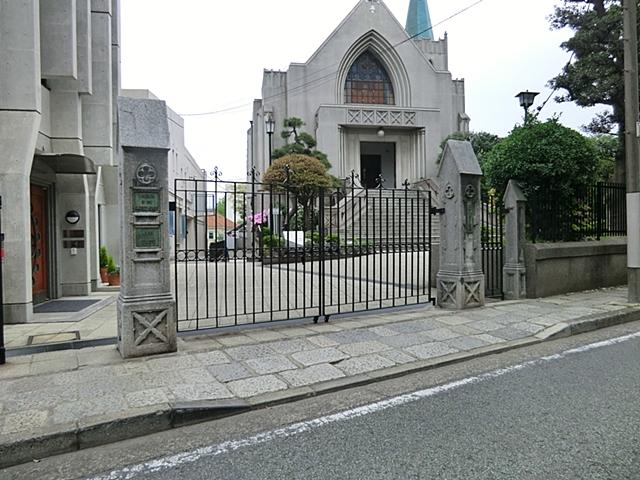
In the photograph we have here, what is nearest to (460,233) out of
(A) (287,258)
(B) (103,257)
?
(A) (287,258)

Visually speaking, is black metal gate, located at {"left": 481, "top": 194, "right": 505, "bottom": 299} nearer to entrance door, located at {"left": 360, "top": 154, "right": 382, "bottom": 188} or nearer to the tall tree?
the tall tree

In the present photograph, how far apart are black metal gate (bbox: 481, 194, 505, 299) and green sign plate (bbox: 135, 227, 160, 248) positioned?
686cm

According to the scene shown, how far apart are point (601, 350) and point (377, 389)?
3347 millimetres

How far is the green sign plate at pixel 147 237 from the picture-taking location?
5852 mm

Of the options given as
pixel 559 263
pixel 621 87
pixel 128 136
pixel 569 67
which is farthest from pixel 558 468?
pixel 569 67

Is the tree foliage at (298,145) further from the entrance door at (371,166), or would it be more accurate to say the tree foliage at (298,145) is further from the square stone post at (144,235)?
the square stone post at (144,235)

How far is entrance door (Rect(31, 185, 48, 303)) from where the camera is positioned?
1020 centimetres

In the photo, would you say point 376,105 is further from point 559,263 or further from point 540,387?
point 540,387

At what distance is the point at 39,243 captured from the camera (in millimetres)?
10586

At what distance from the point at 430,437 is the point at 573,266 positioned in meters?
8.28

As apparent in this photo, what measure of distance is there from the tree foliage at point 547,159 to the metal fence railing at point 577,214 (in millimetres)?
221

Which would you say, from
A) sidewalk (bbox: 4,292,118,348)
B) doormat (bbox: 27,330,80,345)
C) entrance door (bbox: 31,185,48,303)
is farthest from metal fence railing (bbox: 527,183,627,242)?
entrance door (bbox: 31,185,48,303)

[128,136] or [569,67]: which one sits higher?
[569,67]

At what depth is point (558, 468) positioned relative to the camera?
10.5 ft
